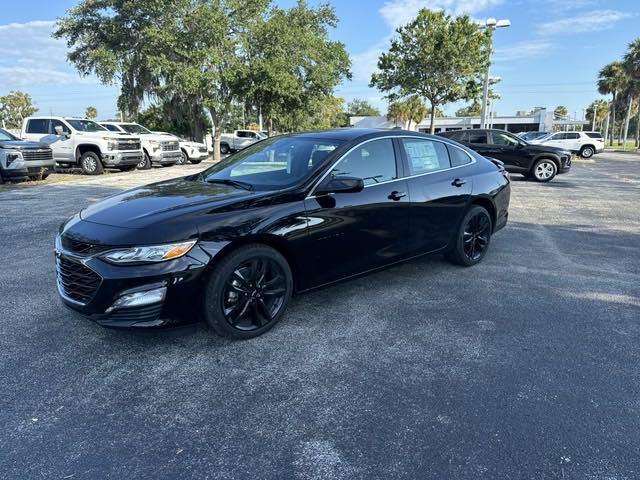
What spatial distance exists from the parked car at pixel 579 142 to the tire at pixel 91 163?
24.2 meters

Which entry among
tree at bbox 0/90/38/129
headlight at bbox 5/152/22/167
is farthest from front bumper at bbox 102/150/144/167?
tree at bbox 0/90/38/129

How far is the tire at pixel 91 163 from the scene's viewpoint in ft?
51.3

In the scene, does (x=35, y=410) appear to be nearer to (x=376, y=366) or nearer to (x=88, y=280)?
(x=88, y=280)

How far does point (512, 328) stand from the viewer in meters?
3.72

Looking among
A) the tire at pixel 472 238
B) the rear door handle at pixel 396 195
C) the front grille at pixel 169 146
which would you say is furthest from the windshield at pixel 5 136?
the tire at pixel 472 238

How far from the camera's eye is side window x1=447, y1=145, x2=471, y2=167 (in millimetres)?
5094

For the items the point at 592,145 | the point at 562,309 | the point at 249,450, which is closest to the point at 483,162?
the point at 562,309

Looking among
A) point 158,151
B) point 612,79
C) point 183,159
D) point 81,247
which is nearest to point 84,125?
point 158,151

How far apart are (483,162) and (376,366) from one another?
3.40 m

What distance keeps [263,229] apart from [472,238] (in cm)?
291

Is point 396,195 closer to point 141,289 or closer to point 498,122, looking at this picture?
point 141,289

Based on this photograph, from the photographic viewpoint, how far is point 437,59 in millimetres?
28031

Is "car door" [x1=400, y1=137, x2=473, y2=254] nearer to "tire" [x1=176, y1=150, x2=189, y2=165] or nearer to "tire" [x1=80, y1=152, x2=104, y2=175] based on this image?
"tire" [x1=80, y1=152, x2=104, y2=175]

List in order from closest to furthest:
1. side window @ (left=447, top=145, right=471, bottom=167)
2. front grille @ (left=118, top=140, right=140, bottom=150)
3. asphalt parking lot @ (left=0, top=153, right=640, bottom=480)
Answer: asphalt parking lot @ (left=0, top=153, right=640, bottom=480)
side window @ (left=447, top=145, right=471, bottom=167)
front grille @ (left=118, top=140, right=140, bottom=150)
